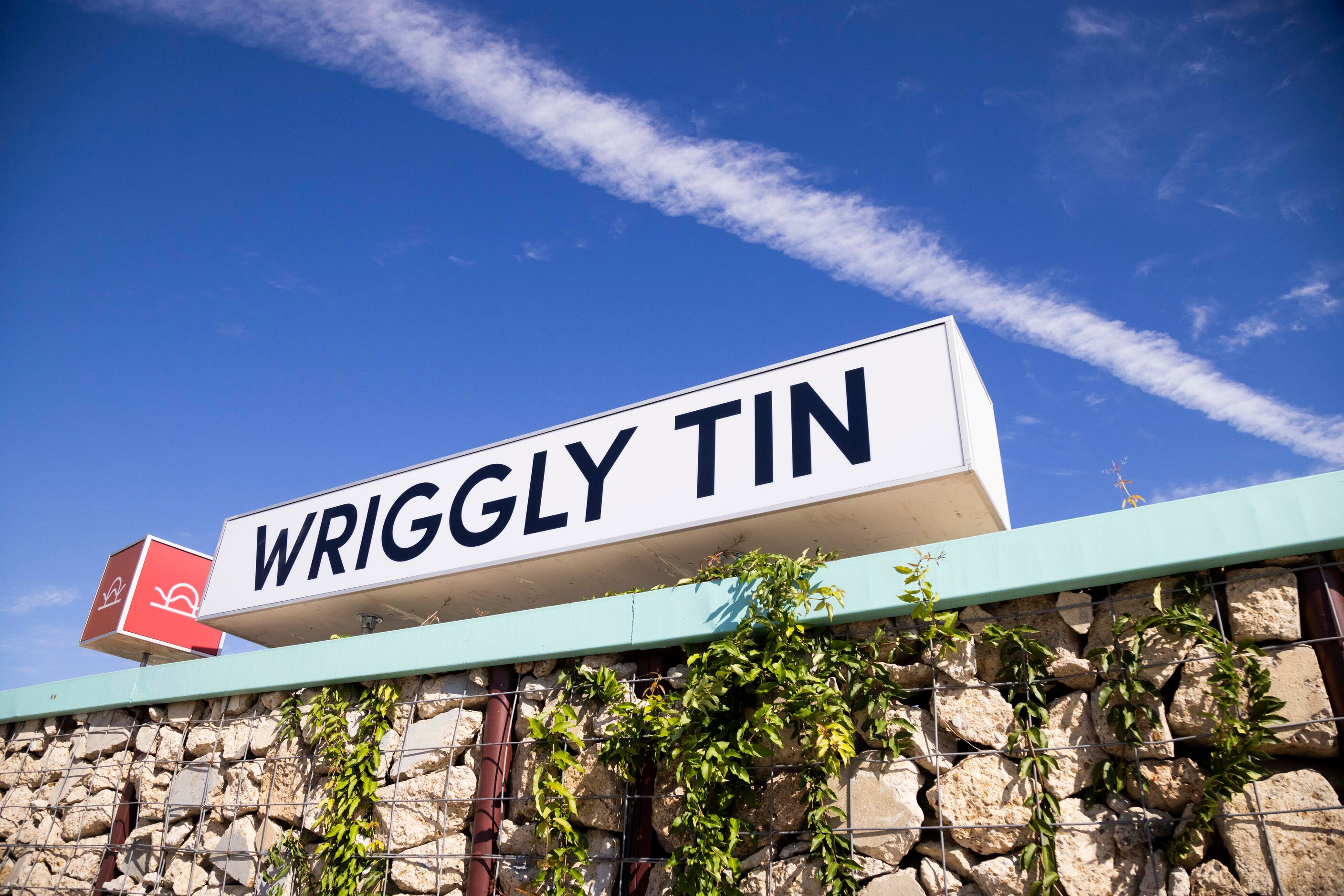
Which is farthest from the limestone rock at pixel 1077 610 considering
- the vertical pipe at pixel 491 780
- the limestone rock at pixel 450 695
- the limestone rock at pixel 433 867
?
the limestone rock at pixel 433 867

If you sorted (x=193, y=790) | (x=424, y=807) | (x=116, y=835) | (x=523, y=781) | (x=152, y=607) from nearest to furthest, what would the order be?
1. (x=523, y=781)
2. (x=424, y=807)
3. (x=193, y=790)
4. (x=116, y=835)
5. (x=152, y=607)

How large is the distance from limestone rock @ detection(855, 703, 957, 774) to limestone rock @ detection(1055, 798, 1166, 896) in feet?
1.47

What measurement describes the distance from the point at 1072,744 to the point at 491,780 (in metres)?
2.71

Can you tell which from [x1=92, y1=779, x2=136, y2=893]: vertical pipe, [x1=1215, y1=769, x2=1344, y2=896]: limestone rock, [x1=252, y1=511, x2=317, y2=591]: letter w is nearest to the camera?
[x1=1215, y1=769, x2=1344, y2=896]: limestone rock

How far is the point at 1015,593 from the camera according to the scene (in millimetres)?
3443

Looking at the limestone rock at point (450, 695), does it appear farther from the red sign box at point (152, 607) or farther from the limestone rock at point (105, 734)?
the red sign box at point (152, 607)

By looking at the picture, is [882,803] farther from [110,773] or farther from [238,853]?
[110,773]

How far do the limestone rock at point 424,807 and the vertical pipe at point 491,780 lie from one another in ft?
0.28

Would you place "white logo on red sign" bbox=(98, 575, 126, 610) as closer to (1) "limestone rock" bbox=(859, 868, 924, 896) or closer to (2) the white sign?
(2) the white sign

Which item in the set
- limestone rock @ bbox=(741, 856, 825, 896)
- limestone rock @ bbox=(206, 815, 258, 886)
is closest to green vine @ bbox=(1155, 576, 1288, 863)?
limestone rock @ bbox=(741, 856, 825, 896)

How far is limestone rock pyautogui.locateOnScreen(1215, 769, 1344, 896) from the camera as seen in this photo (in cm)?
266

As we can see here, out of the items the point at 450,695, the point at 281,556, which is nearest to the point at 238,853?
the point at 450,695

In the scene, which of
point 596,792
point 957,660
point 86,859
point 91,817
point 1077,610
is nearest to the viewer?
point 1077,610

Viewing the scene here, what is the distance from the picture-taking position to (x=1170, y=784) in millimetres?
2979
